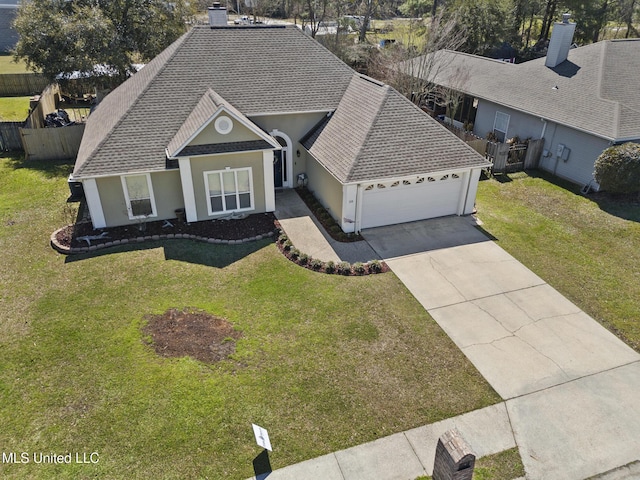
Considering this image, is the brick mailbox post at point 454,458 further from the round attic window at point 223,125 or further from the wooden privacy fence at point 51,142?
the wooden privacy fence at point 51,142

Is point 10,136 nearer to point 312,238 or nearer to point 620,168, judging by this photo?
point 312,238

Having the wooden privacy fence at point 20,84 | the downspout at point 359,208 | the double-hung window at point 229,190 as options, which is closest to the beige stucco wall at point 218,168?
the double-hung window at point 229,190

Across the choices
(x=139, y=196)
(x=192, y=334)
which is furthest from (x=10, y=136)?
(x=192, y=334)

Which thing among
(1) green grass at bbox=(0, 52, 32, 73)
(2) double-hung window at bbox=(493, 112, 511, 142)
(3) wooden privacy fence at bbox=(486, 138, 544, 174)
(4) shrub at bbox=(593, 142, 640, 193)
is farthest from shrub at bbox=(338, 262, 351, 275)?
(1) green grass at bbox=(0, 52, 32, 73)

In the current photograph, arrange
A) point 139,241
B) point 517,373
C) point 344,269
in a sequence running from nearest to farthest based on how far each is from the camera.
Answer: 1. point 517,373
2. point 344,269
3. point 139,241

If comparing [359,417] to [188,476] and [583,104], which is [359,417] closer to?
[188,476]

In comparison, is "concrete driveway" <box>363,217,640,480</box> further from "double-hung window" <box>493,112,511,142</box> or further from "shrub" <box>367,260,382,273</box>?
"double-hung window" <box>493,112,511,142</box>
